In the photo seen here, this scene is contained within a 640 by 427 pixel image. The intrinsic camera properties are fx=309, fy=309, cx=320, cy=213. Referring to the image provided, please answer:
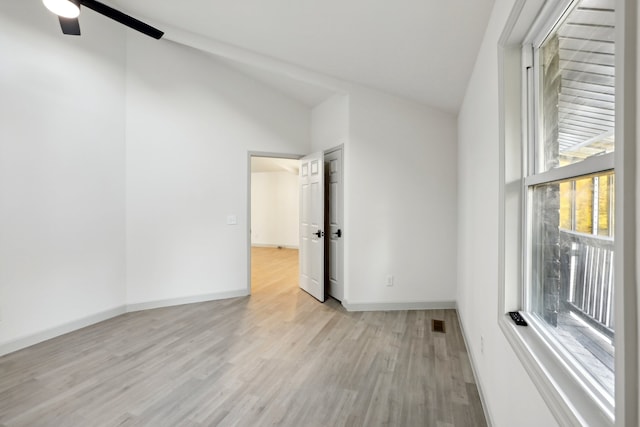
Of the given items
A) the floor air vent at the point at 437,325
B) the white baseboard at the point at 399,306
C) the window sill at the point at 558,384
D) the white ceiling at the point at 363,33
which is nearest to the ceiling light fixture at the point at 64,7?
the white ceiling at the point at 363,33

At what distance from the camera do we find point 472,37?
217cm

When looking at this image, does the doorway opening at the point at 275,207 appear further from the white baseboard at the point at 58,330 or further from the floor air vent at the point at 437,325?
the floor air vent at the point at 437,325

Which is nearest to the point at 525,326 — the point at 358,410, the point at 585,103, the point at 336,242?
the point at 585,103

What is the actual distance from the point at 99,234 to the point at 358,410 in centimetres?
312

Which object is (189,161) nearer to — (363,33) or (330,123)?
(330,123)

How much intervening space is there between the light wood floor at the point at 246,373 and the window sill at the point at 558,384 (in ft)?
2.87

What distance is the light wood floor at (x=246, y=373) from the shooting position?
188 centimetres

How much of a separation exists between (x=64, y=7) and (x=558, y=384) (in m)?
3.32

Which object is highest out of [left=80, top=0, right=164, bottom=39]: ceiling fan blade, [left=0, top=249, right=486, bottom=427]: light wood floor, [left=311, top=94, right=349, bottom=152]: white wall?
[left=80, top=0, right=164, bottom=39]: ceiling fan blade

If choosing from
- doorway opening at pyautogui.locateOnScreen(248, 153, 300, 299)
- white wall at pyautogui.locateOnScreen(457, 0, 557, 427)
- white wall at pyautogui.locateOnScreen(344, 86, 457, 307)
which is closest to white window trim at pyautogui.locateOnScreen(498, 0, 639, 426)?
white wall at pyautogui.locateOnScreen(457, 0, 557, 427)

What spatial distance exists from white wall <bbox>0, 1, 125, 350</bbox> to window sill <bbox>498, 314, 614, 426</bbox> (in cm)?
375

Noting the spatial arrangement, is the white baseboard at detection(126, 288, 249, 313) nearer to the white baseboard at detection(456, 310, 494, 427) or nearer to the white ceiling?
the white baseboard at detection(456, 310, 494, 427)

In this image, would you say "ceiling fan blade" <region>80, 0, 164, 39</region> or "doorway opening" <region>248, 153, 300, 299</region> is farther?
→ "doorway opening" <region>248, 153, 300, 299</region>

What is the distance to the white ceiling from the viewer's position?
2.12 m
